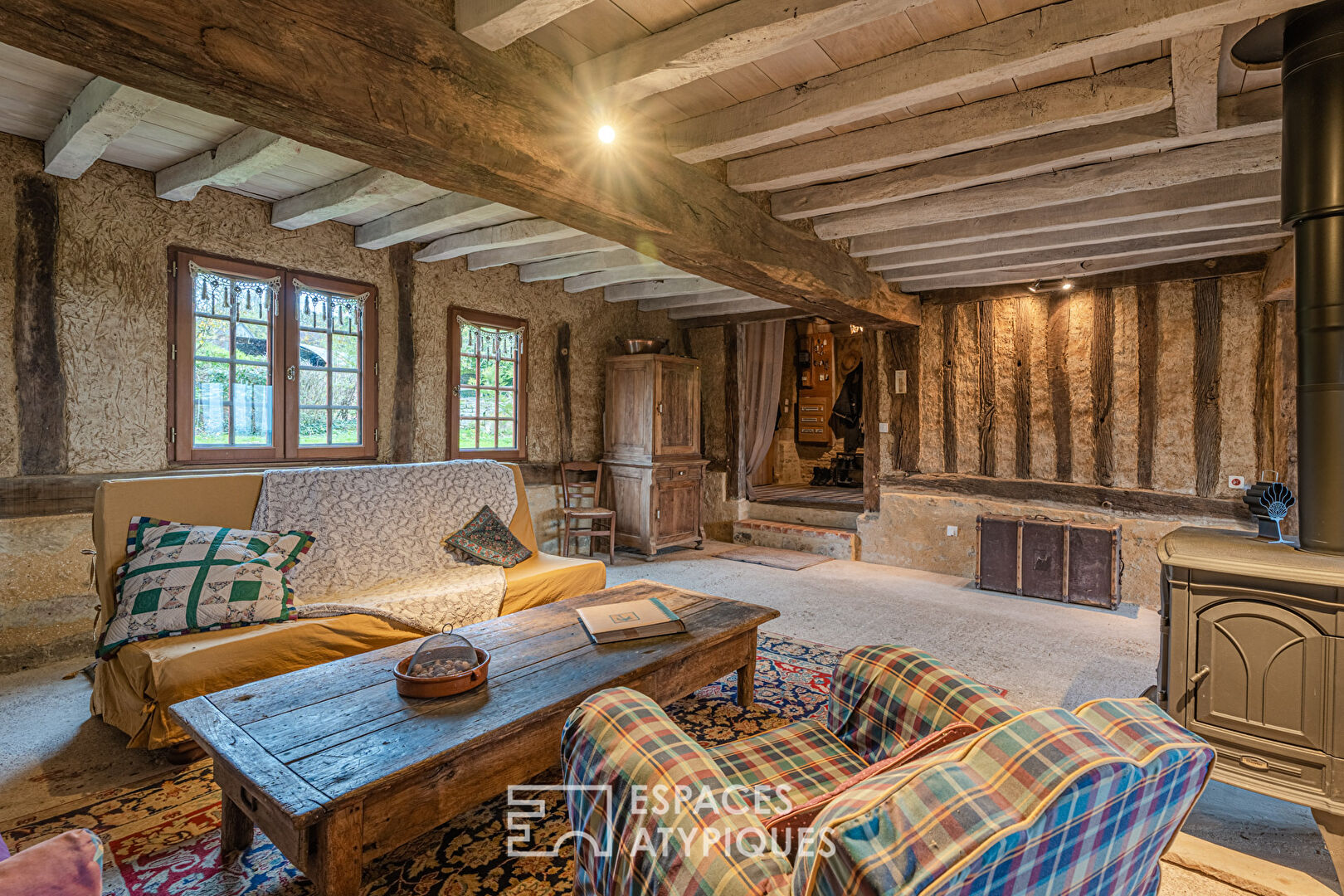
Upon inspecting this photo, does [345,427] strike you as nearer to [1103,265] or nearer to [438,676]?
[438,676]

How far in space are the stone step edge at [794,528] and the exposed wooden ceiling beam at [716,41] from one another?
4.63m

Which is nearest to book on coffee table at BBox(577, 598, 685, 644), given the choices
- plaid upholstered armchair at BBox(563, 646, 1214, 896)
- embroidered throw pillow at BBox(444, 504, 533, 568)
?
plaid upholstered armchair at BBox(563, 646, 1214, 896)

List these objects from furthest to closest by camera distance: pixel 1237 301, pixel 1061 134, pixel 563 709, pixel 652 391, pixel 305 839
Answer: pixel 652 391, pixel 1237 301, pixel 1061 134, pixel 563 709, pixel 305 839

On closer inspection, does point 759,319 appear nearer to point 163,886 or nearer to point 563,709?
point 563,709

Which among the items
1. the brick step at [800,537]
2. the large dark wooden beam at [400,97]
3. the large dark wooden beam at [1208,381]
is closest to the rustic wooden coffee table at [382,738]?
the large dark wooden beam at [400,97]

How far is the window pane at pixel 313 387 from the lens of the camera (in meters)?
4.23

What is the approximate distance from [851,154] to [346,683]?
2.73m

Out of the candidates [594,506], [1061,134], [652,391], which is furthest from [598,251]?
[1061,134]

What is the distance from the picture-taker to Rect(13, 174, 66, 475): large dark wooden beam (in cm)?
318

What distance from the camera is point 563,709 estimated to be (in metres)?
1.84

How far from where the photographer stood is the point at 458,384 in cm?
507

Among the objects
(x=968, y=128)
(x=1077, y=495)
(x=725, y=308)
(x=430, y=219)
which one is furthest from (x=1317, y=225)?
(x=725, y=308)

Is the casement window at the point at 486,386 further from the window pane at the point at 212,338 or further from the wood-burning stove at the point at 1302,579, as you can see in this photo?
the wood-burning stove at the point at 1302,579

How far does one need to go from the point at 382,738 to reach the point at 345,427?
3358 millimetres
